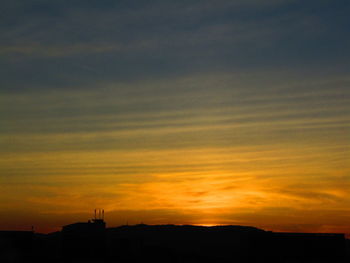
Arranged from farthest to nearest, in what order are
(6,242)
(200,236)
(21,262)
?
(200,236)
(6,242)
(21,262)

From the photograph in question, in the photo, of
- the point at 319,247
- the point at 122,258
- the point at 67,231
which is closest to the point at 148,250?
the point at 122,258

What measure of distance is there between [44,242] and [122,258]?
17963 mm

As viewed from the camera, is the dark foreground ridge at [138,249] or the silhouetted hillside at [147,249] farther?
the silhouetted hillside at [147,249]

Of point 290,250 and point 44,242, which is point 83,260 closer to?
point 44,242

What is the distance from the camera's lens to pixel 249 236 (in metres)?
81.0

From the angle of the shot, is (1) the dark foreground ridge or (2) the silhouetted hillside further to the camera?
(2) the silhouetted hillside

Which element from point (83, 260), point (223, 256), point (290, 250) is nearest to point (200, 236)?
point (223, 256)

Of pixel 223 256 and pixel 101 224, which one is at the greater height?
pixel 101 224

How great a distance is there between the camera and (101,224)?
79625mm

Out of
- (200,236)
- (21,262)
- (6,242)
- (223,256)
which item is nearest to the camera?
(21,262)

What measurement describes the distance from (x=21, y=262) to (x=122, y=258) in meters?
13.9

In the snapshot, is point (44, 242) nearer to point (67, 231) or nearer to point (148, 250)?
point (67, 231)

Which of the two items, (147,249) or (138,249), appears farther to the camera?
(147,249)

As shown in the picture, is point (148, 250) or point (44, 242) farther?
point (44, 242)
